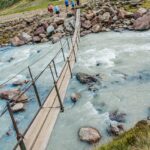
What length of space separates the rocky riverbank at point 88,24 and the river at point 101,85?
1522 millimetres

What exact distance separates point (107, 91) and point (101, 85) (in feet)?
3.28

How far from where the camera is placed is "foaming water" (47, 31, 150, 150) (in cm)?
1290

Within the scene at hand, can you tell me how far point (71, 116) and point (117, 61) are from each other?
27.4 ft

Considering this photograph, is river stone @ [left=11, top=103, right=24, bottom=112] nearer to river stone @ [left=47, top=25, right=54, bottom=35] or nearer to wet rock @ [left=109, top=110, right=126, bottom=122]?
wet rock @ [left=109, top=110, right=126, bottom=122]

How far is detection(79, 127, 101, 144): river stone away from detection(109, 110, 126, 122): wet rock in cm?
131

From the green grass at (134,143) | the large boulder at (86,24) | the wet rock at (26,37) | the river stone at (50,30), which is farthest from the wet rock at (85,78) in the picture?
the wet rock at (26,37)

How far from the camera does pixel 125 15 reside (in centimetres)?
3216

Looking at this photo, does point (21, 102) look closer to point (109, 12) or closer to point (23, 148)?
point (23, 148)

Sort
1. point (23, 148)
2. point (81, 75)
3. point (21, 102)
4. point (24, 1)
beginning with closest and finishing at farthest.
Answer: point (23, 148) → point (21, 102) → point (81, 75) → point (24, 1)

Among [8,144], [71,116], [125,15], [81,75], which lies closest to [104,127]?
[71,116]

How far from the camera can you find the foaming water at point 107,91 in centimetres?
1290

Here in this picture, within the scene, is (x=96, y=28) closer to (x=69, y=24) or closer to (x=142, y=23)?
(x=69, y=24)

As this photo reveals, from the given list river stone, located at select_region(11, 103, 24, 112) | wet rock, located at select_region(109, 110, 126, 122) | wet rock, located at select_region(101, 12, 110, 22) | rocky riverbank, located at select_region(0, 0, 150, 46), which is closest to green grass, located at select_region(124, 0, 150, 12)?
rocky riverbank, located at select_region(0, 0, 150, 46)

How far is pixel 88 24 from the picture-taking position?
31.9 metres
